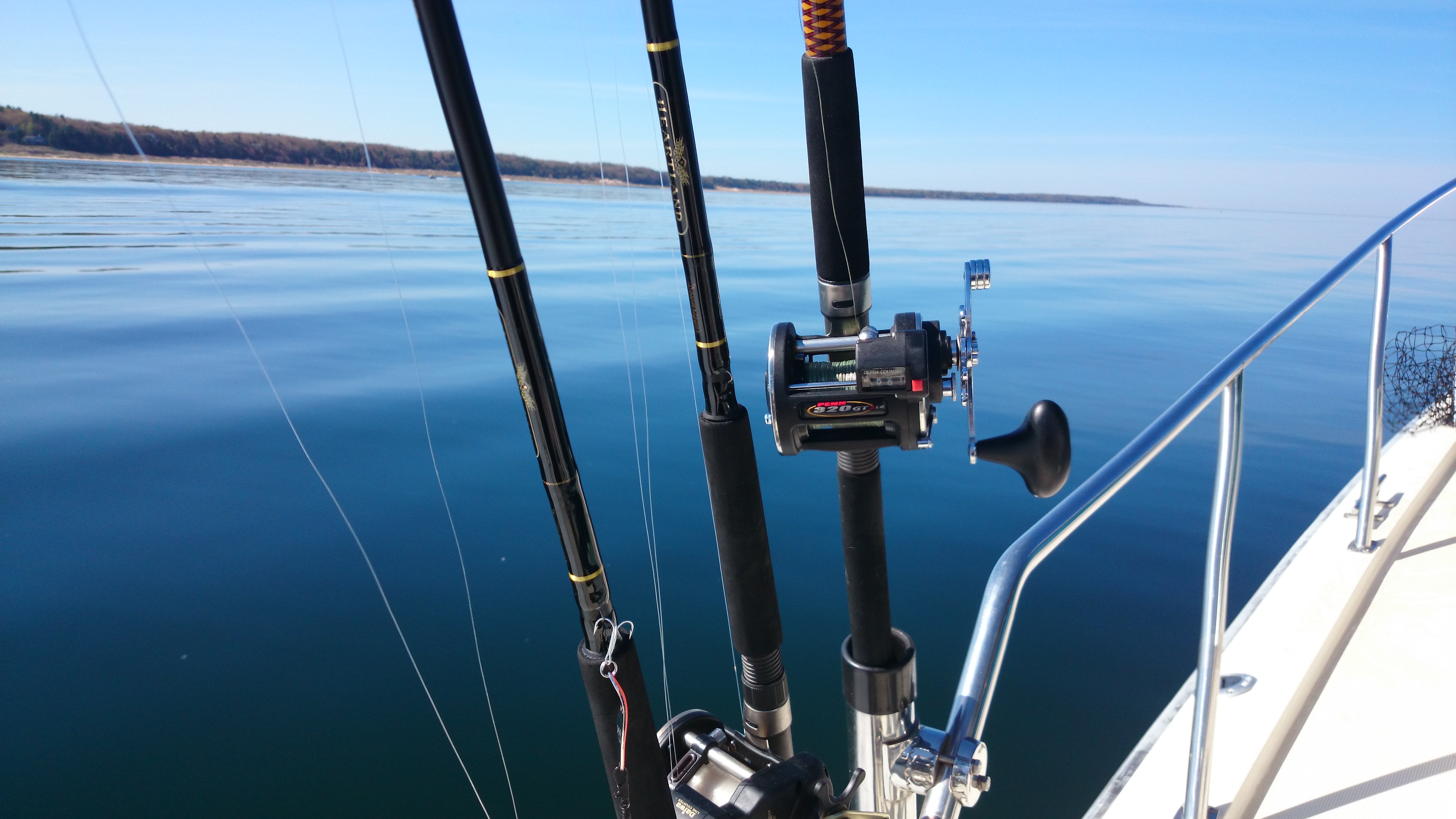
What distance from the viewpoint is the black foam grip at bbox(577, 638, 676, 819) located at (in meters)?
1.10

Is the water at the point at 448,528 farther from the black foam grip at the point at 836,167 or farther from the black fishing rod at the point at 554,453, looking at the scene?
the black foam grip at the point at 836,167

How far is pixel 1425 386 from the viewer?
267 cm

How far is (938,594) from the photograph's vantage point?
10.1 ft

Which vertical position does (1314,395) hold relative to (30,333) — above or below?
below

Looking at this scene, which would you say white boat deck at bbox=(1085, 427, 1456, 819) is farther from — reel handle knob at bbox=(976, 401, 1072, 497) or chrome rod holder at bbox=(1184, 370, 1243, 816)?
reel handle knob at bbox=(976, 401, 1072, 497)

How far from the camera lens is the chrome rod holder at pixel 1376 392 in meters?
1.59

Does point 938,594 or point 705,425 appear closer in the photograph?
point 705,425

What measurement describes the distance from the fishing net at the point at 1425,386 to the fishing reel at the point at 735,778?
213 cm

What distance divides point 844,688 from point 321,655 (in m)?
1.85

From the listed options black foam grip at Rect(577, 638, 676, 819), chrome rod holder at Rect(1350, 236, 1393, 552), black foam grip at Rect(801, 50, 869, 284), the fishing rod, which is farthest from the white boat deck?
black foam grip at Rect(801, 50, 869, 284)

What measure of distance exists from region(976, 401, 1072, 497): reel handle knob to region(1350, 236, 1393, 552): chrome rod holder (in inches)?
39.5

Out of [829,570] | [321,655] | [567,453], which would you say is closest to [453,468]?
[321,655]

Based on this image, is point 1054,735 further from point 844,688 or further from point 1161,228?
point 1161,228

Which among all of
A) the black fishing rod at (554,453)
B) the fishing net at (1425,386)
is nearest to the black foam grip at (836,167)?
the black fishing rod at (554,453)
